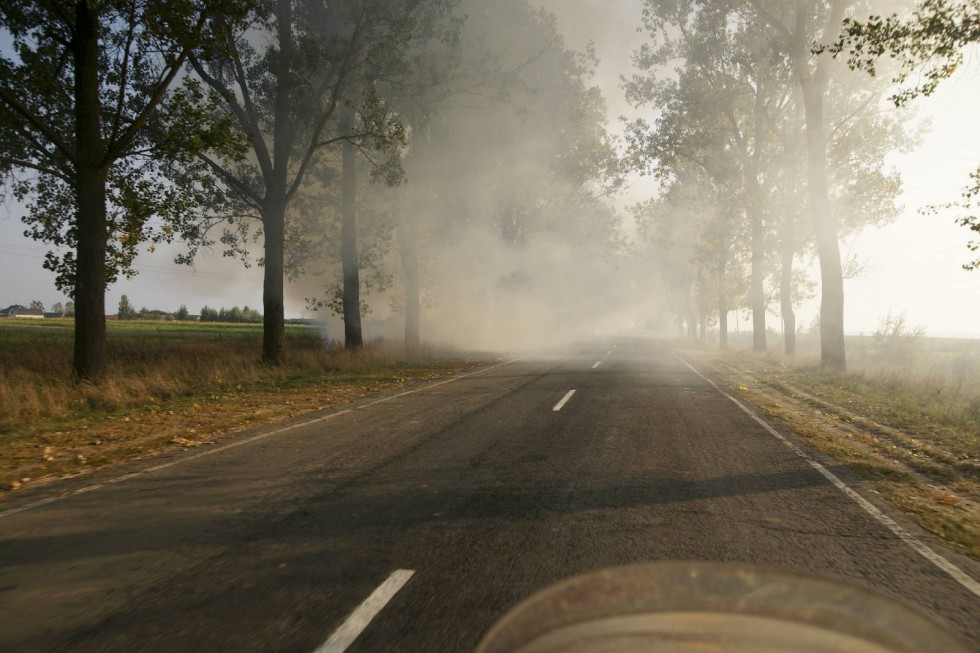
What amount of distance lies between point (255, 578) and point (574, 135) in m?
28.7

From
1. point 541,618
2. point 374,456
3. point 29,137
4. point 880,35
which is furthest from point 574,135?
point 541,618

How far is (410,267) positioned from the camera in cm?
2323

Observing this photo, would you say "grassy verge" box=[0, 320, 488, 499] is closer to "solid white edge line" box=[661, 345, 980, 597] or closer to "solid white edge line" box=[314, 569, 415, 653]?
"solid white edge line" box=[314, 569, 415, 653]

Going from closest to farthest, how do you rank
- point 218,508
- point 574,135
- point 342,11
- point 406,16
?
point 218,508
point 406,16
point 342,11
point 574,135

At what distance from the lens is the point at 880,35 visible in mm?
8703

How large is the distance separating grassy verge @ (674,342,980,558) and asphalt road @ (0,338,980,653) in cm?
48

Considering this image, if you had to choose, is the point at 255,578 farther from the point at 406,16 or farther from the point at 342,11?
the point at 342,11

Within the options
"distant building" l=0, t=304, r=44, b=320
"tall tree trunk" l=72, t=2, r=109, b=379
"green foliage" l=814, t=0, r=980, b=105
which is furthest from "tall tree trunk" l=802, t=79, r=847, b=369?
"distant building" l=0, t=304, r=44, b=320

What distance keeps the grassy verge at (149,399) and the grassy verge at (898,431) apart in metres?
7.75

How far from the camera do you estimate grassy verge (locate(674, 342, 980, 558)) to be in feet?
16.0

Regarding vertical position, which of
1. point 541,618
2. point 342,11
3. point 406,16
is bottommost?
point 541,618

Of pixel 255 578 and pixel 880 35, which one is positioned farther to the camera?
pixel 880 35

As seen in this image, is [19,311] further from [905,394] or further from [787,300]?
[905,394]

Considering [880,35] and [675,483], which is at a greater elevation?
[880,35]
